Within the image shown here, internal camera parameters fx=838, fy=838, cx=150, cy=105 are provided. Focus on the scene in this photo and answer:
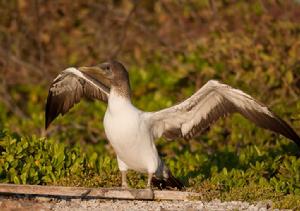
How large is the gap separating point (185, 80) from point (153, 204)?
651cm

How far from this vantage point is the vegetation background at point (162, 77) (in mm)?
10086

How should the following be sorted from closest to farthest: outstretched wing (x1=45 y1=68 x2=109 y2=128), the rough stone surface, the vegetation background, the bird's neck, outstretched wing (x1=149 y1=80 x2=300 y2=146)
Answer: the rough stone surface
the bird's neck
outstretched wing (x1=149 y1=80 x2=300 y2=146)
the vegetation background
outstretched wing (x1=45 y1=68 x2=109 y2=128)

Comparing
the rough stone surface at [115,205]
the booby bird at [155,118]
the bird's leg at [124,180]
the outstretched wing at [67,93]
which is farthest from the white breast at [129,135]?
the outstretched wing at [67,93]

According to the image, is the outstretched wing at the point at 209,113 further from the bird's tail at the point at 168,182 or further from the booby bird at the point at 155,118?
the bird's tail at the point at 168,182

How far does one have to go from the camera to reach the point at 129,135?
9305 millimetres

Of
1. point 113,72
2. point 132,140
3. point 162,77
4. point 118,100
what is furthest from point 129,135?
point 162,77

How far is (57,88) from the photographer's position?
435 inches

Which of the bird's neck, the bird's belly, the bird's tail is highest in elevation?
the bird's neck

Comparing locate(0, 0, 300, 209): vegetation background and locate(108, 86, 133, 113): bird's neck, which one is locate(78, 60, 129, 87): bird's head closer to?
locate(108, 86, 133, 113): bird's neck

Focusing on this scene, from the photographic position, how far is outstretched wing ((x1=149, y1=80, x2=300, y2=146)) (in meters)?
9.70

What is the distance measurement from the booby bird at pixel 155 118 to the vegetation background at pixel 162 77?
0.49 metres

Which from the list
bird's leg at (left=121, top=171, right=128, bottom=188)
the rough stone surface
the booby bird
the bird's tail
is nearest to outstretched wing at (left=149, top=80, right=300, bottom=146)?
the booby bird

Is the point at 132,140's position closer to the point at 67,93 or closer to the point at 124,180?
the point at 124,180

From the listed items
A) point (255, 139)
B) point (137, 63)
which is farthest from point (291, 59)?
point (137, 63)
